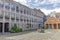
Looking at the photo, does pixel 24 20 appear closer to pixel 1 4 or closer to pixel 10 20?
pixel 10 20

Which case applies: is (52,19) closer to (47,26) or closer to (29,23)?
(47,26)

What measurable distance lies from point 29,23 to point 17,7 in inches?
402

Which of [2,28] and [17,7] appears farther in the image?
[17,7]

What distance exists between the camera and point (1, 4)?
30.2 meters

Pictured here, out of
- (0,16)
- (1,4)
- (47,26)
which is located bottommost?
(47,26)

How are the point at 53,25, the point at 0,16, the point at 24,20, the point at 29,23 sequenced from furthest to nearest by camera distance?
the point at 53,25
the point at 29,23
the point at 24,20
the point at 0,16

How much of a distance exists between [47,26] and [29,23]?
1031cm

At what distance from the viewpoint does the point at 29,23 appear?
1857 inches

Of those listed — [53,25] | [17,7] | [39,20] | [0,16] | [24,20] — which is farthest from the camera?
[39,20]

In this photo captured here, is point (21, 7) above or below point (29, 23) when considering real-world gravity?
above

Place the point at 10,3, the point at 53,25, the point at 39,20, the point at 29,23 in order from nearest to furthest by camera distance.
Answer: the point at 10,3 → the point at 29,23 → the point at 53,25 → the point at 39,20

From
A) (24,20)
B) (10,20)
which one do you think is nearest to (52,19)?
(24,20)


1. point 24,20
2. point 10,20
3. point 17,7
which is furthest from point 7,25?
point 24,20

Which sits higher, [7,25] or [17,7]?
[17,7]
